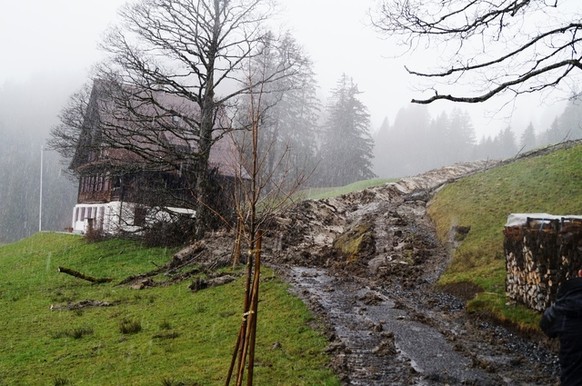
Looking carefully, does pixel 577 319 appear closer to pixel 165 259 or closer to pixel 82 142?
pixel 165 259

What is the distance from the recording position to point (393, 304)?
1027 cm

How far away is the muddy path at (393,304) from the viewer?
659 centimetres

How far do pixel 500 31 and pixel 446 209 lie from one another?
31.8 ft

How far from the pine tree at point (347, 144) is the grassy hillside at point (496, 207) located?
33.5m

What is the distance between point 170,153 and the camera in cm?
1994

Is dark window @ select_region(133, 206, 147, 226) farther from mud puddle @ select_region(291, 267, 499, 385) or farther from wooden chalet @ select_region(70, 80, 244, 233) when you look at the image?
mud puddle @ select_region(291, 267, 499, 385)

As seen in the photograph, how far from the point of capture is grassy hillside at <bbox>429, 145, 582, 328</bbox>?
9816mm

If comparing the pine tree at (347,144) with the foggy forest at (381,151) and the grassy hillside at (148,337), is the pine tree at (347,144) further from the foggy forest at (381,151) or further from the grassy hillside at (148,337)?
the grassy hillside at (148,337)

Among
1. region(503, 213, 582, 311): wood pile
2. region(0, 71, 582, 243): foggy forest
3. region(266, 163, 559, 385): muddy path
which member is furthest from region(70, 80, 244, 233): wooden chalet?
region(0, 71, 582, 243): foggy forest

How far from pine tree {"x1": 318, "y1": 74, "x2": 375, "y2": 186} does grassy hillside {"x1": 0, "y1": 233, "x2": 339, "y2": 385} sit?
127 feet

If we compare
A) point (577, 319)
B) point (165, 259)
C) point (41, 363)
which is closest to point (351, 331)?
point (577, 319)

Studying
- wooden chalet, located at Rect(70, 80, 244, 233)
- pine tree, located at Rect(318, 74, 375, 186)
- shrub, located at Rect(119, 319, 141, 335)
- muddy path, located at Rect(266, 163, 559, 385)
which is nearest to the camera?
muddy path, located at Rect(266, 163, 559, 385)

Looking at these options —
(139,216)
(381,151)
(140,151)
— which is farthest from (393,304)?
(381,151)

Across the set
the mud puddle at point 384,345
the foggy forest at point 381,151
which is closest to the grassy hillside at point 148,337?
the mud puddle at point 384,345
